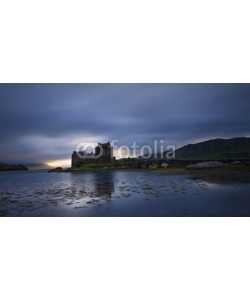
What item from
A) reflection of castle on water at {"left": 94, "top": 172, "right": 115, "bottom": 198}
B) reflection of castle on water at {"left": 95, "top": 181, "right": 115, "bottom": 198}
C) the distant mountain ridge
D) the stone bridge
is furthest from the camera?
the distant mountain ridge

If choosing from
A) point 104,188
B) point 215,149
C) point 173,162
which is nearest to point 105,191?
point 104,188

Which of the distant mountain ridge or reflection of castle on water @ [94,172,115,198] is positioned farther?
the distant mountain ridge

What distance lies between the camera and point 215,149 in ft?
528

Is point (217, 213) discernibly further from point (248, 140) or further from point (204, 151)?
point (204, 151)

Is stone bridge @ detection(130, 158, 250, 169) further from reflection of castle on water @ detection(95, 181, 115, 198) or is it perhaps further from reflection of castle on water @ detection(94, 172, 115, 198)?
reflection of castle on water @ detection(95, 181, 115, 198)

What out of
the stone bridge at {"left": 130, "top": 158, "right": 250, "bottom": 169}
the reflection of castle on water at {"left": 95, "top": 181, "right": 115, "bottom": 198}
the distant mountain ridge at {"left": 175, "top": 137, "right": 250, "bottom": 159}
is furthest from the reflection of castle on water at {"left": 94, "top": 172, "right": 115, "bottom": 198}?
the distant mountain ridge at {"left": 175, "top": 137, "right": 250, "bottom": 159}

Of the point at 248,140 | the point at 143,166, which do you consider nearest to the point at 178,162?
the point at 143,166

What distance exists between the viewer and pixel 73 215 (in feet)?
23.0

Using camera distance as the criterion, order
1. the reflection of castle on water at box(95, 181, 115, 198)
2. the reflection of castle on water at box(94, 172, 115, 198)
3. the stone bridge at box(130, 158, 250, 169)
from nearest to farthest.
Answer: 1. the reflection of castle on water at box(95, 181, 115, 198)
2. the reflection of castle on water at box(94, 172, 115, 198)
3. the stone bridge at box(130, 158, 250, 169)

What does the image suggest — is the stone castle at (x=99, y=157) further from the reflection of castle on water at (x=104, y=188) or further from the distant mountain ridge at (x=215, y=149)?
the distant mountain ridge at (x=215, y=149)

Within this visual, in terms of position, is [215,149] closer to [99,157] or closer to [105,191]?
[99,157]

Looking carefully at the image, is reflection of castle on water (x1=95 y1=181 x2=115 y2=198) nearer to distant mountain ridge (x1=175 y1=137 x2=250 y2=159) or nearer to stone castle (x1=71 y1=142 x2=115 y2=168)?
stone castle (x1=71 y1=142 x2=115 y2=168)

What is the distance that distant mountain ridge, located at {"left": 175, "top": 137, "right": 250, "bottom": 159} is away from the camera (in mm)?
144238

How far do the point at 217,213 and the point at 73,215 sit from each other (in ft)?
17.4
